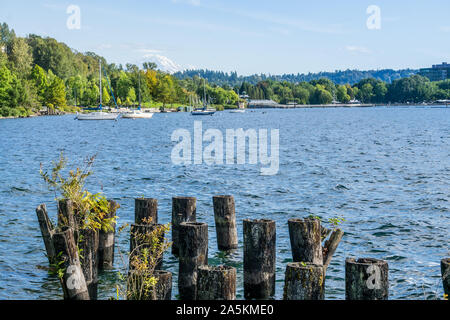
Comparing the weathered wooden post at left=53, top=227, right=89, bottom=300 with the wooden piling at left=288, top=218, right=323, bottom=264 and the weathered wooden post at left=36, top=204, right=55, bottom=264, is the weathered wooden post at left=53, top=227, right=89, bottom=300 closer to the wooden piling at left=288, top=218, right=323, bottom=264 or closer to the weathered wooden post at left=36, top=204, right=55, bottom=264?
the weathered wooden post at left=36, top=204, right=55, bottom=264

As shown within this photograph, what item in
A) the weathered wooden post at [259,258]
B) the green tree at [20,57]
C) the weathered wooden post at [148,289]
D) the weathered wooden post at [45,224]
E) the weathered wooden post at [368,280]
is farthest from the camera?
the green tree at [20,57]

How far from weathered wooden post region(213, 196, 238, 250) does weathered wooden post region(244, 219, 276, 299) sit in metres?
3.51

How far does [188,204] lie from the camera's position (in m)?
17.2

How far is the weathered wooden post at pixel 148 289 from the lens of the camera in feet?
37.1

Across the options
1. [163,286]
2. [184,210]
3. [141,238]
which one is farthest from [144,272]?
[184,210]

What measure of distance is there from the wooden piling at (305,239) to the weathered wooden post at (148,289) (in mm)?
3628

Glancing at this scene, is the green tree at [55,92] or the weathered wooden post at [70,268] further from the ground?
the green tree at [55,92]

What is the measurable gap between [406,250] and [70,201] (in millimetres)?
12684

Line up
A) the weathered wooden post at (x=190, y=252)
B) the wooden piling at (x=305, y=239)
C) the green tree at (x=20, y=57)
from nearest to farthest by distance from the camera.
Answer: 1. the weathered wooden post at (x=190, y=252)
2. the wooden piling at (x=305, y=239)
3. the green tree at (x=20, y=57)

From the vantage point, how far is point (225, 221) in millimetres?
17766

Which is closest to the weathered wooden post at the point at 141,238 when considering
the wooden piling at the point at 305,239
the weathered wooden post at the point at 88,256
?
the weathered wooden post at the point at 88,256

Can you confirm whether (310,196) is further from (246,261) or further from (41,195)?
(246,261)

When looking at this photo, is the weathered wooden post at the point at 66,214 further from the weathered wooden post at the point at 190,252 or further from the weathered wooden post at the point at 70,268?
the weathered wooden post at the point at 190,252

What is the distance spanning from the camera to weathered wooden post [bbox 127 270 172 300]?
11297 millimetres
